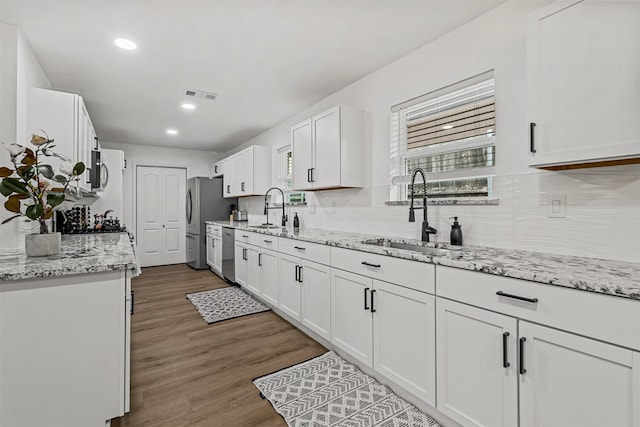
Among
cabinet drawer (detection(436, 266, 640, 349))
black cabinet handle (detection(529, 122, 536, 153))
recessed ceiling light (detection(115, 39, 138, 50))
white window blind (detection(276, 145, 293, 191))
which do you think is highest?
recessed ceiling light (detection(115, 39, 138, 50))

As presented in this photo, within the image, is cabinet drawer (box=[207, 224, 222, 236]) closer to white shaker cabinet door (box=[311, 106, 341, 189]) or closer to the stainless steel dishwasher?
the stainless steel dishwasher

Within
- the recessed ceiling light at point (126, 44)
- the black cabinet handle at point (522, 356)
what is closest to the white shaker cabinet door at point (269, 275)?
the recessed ceiling light at point (126, 44)

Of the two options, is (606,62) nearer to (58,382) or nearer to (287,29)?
(287,29)

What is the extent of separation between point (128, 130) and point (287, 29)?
4.01 m

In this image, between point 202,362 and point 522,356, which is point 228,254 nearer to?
point 202,362

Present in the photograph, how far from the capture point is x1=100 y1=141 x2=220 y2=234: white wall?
236 inches

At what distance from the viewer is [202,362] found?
234 cm

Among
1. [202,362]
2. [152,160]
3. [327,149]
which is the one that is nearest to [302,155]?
[327,149]

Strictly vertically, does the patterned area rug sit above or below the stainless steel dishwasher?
below

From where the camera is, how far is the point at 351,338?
2176 mm

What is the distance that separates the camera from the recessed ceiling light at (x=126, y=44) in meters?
2.37

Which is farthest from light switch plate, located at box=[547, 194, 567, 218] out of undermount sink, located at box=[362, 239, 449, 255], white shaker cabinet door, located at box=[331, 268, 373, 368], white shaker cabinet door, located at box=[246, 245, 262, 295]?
white shaker cabinet door, located at box=[246, 245, 262, 295]

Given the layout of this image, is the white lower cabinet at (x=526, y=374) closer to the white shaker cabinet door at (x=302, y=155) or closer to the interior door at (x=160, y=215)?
the white shaker cabinet door at (x=302, y=155)

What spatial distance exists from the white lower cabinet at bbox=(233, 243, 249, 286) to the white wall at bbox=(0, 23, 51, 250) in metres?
2.16
